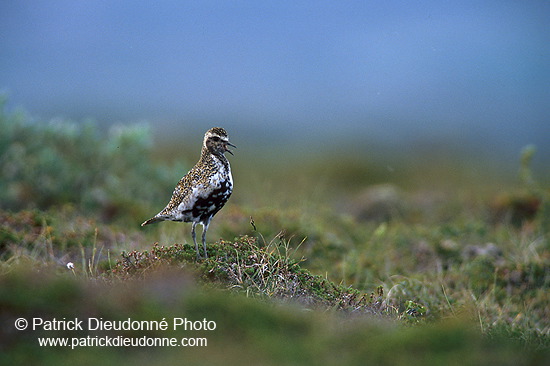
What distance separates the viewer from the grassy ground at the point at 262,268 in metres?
4.19

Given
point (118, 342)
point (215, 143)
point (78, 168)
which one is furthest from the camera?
point (78, 168)

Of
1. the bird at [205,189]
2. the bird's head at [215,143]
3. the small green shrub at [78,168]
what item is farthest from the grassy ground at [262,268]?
the bird's head at [215,143]

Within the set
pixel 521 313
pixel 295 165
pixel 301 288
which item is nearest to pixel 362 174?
pixel 295 165

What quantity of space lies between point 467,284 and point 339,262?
195 cm

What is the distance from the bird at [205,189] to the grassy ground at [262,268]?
33 centimetres

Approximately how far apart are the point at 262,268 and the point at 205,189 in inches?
38.1

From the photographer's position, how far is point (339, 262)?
10477 millimetres

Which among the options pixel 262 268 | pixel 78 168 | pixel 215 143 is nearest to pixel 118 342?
pixel 262 268

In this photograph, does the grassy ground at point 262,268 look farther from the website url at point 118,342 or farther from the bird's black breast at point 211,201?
the bird's black breast at point 211,201

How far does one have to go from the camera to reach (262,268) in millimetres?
6375

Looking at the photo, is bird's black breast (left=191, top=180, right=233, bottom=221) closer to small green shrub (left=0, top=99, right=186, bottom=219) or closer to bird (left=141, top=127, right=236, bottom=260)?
bird (left=141, top=127, right=236, bottom=260)

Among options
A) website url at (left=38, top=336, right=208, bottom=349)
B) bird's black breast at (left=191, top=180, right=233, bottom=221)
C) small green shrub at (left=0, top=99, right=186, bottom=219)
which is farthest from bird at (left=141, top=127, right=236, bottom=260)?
small green shrub at (left=0, top=99, right=186, bottom=219)

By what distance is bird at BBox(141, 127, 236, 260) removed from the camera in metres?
6.62

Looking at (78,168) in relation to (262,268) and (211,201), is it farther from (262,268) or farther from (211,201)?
(262,268)
